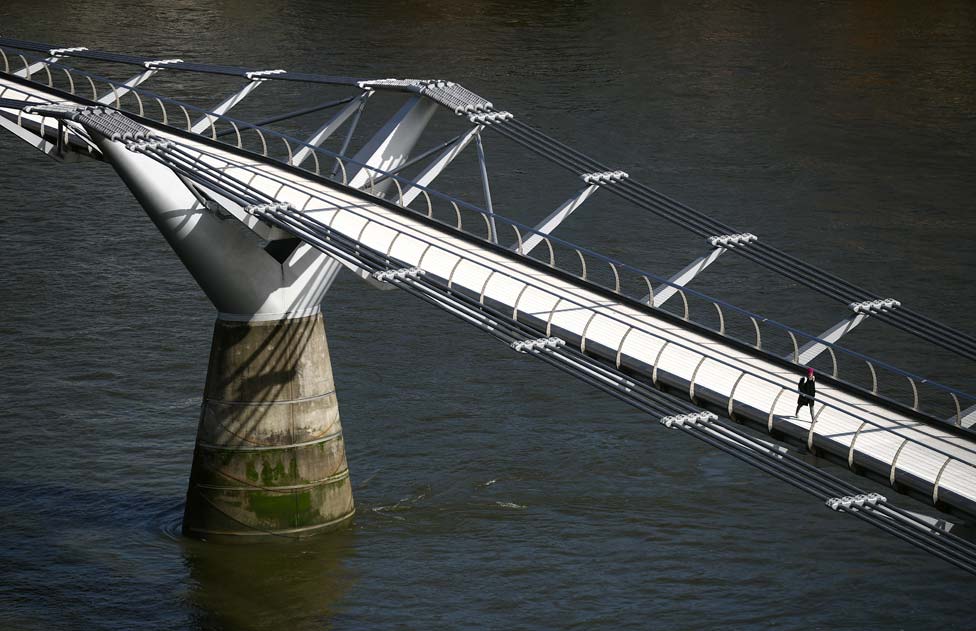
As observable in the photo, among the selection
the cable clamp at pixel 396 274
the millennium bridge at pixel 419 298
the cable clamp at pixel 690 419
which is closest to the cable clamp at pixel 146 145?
the millennium bridge at pixel 419 298

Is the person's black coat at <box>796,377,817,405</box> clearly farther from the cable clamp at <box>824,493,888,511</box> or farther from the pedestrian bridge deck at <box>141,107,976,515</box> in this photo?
the cable clamp at <box>824,493,888,511</box>

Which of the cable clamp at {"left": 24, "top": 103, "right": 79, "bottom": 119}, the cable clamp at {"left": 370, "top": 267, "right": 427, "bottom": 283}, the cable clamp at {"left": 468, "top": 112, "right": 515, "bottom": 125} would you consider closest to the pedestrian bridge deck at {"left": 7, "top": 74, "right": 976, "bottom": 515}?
the cable clamp at {"left": 370, "top": 267, "right": 427, "bottom": 283}

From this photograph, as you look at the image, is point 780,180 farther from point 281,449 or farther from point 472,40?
point 281,449

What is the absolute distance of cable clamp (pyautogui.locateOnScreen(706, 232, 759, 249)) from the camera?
72.2 feet

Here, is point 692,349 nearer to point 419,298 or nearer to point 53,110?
point 419,298

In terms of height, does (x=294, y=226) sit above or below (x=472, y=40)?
below

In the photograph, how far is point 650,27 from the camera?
64.2m

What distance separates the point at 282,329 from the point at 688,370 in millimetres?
6828

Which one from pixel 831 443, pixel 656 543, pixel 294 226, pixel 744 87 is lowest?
pixel 656 543

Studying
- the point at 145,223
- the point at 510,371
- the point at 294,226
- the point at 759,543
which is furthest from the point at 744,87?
the point at 294,226

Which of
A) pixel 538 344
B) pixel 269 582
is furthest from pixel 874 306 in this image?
pixel 269 582

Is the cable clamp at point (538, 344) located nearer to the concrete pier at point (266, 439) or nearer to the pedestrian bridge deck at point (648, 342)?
the pedestrian bridge deck at point (648, 342)

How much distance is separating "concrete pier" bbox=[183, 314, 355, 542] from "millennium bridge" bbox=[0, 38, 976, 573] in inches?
1.0

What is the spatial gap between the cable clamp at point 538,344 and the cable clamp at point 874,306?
14.1ft
